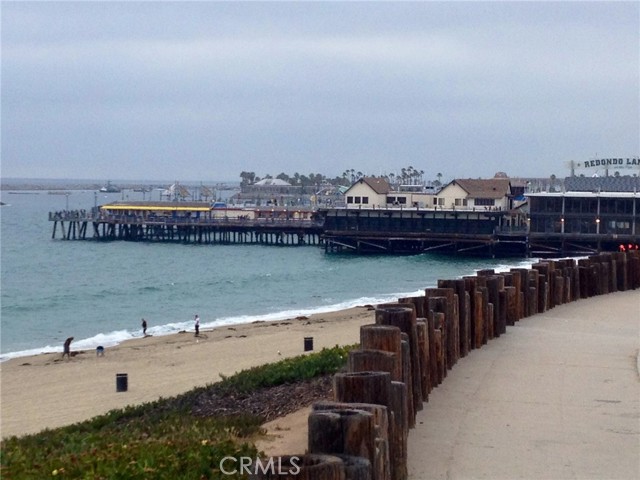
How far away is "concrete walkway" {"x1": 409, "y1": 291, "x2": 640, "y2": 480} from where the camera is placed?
31.0ft

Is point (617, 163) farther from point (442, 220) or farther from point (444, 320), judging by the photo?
point (444, 320)

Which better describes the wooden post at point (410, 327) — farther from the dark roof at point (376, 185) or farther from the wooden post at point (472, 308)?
the dark roof at point (376, 185)

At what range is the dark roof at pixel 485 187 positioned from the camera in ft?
302

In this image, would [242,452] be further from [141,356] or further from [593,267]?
[141,356]

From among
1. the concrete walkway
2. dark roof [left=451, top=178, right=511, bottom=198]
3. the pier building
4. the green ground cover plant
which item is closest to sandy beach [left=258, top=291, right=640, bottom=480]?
the concrete walkway

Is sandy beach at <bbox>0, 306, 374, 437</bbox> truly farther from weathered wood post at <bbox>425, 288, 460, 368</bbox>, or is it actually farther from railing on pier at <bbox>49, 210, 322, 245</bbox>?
railing on pier at <bbox>49, 210, 322, 245</bbox>

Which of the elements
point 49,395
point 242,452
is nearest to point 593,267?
point 49,395

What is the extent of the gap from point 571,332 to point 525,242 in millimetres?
60131

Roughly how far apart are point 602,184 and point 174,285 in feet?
112

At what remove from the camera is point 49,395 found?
25891mm

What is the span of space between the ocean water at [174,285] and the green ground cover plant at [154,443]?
72.9ft

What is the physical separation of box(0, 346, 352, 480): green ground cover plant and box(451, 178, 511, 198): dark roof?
3065 inches

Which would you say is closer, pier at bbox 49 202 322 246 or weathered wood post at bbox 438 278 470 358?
weathered wood post at bbox 438 278 470 358

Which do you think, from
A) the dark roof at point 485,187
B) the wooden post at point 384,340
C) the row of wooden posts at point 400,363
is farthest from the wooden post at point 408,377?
the dark roof at point 485,187
